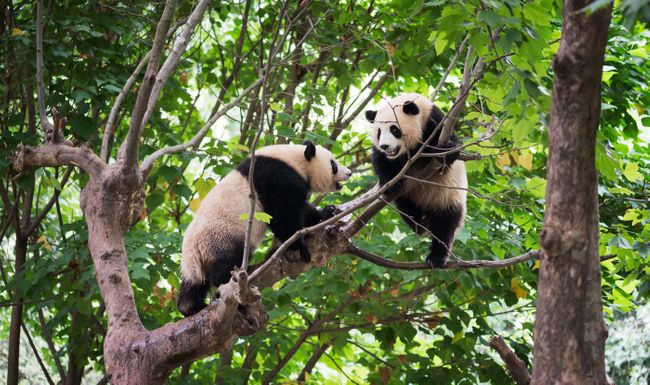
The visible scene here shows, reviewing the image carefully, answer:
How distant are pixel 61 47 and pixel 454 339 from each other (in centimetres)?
442

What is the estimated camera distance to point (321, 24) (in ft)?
25.4

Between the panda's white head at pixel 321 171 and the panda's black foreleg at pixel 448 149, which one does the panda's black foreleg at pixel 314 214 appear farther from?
the panda's black foreleg at pixel 448 149

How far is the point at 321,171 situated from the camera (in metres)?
6.15

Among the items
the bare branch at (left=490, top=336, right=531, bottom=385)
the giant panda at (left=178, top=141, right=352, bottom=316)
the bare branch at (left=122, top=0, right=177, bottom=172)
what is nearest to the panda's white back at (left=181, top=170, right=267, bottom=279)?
the giant panda at (left=178, top=141, right=352, bottom=316)

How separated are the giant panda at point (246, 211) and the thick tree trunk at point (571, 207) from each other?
2.52 meters

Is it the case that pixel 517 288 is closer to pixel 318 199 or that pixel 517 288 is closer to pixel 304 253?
pixel 318 199

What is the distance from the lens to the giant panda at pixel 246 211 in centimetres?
506

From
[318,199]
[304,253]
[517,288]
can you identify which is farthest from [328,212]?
[318,199]

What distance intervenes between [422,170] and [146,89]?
6.54 ft

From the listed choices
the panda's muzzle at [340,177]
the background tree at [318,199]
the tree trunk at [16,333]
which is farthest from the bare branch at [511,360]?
the tree trunk at [16,333]

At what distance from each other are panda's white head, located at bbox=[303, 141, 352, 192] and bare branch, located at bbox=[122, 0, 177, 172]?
1636mm

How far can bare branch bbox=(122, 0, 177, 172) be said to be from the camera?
14.8ft

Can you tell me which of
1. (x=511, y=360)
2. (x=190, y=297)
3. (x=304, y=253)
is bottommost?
(x=511, y=360)

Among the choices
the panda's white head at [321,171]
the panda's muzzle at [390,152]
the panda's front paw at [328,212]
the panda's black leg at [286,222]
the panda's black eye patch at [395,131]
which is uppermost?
the panda's white head at [321,171]
